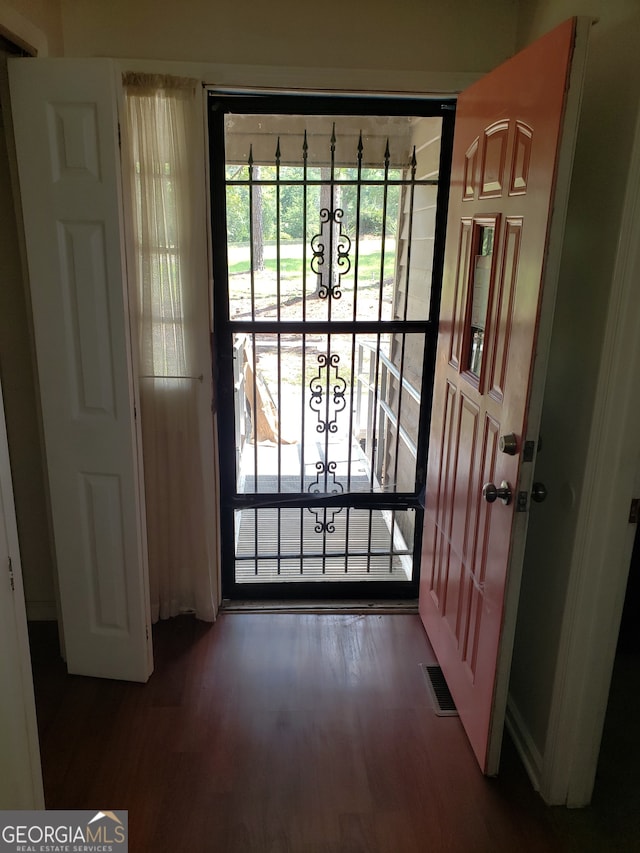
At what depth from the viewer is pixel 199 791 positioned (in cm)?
187

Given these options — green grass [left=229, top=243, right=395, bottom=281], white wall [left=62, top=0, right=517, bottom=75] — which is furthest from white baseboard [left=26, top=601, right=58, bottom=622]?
white wall [left=62, top=0, right=517, bottom=75]

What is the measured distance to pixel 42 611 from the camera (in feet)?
8.78

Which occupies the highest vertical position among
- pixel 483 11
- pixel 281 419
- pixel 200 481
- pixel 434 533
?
pixel 483 11

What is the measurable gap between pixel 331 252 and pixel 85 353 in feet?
3.53

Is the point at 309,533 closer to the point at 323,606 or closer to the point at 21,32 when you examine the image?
the point at 323,606

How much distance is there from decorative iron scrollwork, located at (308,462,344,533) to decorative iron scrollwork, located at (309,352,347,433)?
0.19m

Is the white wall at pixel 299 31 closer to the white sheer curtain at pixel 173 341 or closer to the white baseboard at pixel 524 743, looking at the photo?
the white sheer curtain at pixel 173 341

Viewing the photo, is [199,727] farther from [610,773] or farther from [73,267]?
[73,267]

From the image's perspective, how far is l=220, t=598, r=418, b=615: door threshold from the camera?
9.18 feet

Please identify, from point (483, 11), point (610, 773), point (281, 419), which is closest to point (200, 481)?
point (281, 419)

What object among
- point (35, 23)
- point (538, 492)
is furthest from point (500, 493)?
point (35, 23)

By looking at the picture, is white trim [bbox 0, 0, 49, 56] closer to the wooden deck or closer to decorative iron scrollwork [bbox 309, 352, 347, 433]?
decorative iron scrollwork [bbox 309, 352, 347, 433]

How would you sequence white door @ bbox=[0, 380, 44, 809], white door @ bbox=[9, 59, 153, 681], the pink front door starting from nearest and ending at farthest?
1. white door @ bbox=[0, 380, 44, 809]
2. the pink front door
3. white door @ bbox=[9, 59, 153, 681]

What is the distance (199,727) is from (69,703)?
0.51 metres
